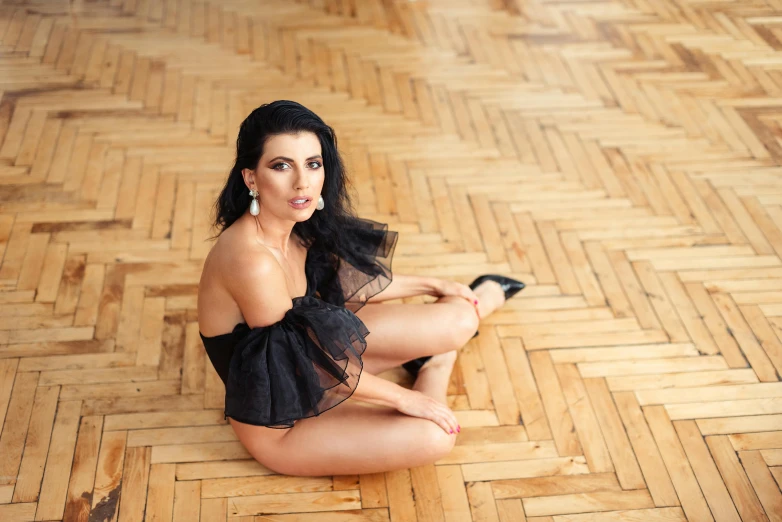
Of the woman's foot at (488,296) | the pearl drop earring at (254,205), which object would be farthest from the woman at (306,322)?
the woman's foot at (488,296)

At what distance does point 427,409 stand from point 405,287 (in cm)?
55

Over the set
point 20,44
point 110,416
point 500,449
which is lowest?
point 20,44

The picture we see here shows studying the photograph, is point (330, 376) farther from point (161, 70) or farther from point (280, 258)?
point (161, 70)

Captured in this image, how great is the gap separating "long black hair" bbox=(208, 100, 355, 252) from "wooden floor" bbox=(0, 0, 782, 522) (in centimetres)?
70

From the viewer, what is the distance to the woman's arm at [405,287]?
2.83m

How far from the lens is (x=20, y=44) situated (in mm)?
4645

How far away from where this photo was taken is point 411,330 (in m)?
2.65

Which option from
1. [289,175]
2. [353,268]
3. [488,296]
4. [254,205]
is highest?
[289,175]

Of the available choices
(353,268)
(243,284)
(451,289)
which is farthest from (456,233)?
(243,284)

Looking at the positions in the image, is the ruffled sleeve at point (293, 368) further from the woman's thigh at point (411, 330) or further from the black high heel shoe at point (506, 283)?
the black high heel shoe at point (506, 283)

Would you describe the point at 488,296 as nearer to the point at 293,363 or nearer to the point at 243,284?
the point at 293,363

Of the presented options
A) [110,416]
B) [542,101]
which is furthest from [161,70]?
[110,416]

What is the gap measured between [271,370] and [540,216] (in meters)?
1.70

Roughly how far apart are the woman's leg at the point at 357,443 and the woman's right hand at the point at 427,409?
0.02 meters
